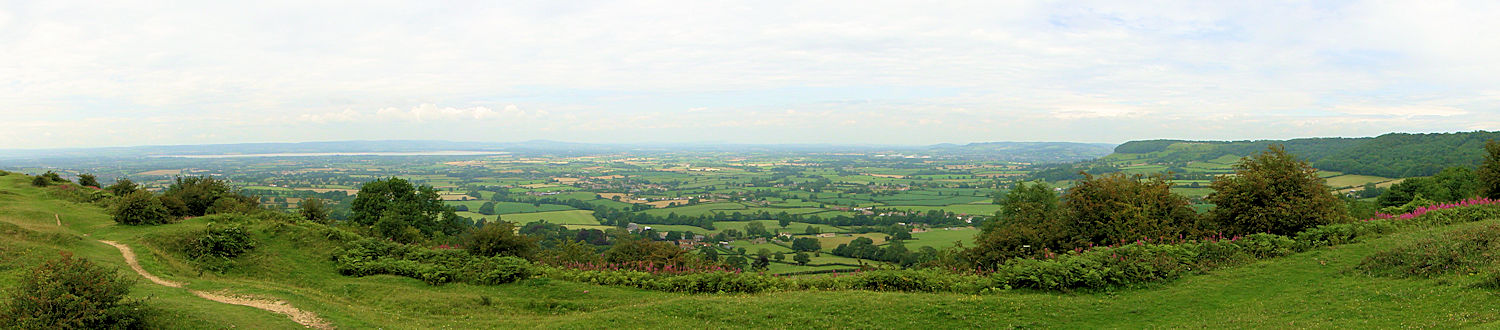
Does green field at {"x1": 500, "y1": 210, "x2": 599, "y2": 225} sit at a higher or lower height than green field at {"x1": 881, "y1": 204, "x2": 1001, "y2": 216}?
higher

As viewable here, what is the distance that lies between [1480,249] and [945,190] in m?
79.0

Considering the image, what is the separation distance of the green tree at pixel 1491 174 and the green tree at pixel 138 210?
4461cm

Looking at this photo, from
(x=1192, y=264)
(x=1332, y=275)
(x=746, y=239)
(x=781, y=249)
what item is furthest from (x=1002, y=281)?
(x=746, y=239)

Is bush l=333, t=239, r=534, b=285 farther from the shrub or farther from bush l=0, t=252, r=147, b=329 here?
bush l=0, t=252, r=147, b=329

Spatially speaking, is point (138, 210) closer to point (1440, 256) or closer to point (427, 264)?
point (427, 264)

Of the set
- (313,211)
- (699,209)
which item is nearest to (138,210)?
(313,211)

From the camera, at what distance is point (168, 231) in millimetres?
19078

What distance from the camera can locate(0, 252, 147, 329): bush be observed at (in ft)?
29.9

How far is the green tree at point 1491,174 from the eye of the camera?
70.7 feet

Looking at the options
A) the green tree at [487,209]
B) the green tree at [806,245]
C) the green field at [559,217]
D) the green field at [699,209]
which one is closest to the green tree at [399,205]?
the green tree at [806,245]

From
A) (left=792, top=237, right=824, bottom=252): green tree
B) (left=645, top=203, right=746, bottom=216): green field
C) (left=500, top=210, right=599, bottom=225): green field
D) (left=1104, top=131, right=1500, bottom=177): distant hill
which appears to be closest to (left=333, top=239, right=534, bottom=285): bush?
(left=792, top=237, right=824, bottom=252): green tree

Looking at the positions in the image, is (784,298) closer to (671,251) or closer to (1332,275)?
(671,251)

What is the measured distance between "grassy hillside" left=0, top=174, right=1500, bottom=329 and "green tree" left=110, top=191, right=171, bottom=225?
3.11m

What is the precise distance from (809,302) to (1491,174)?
2579 centimetres
